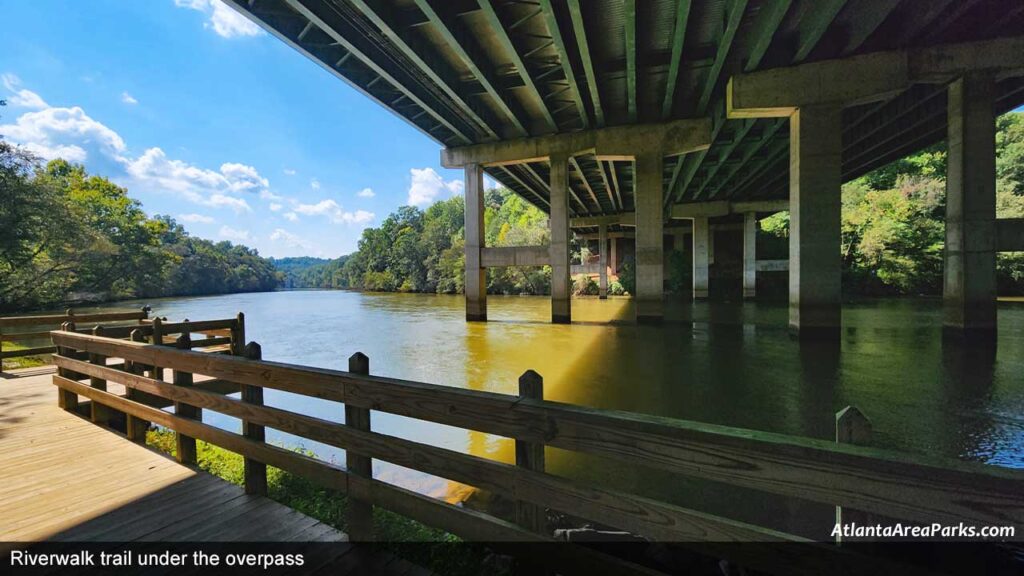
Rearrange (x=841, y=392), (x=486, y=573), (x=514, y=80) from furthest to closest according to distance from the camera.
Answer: (x=514, y=80)
(x=841, y=392)
(x=486, y=573)

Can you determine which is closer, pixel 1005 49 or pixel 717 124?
pixel 1005 49

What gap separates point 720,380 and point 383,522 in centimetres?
686

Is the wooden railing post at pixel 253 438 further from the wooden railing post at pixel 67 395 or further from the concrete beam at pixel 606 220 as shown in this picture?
the concrete beam at pixel 606 220

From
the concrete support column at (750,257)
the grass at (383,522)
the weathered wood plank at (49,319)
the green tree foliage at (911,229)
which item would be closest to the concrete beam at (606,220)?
the concrete support column at (750,257)

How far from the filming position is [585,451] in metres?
1.72

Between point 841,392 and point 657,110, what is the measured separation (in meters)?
12.6

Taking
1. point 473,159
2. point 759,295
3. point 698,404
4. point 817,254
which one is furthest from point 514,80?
point 759,295

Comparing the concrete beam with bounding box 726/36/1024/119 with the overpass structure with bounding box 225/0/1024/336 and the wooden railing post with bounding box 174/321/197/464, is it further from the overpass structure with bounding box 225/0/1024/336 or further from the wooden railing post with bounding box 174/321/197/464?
the wooden railing post with bounding box 174/321/197/464

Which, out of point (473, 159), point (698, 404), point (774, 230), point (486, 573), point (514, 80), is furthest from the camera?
point (774, 230)

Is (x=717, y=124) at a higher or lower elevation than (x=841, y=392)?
higher

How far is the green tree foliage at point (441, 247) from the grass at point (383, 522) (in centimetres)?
2123

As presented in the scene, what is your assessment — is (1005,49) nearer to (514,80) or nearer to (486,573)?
(514,80)

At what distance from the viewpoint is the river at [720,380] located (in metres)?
4.52

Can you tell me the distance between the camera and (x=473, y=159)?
1961cm
